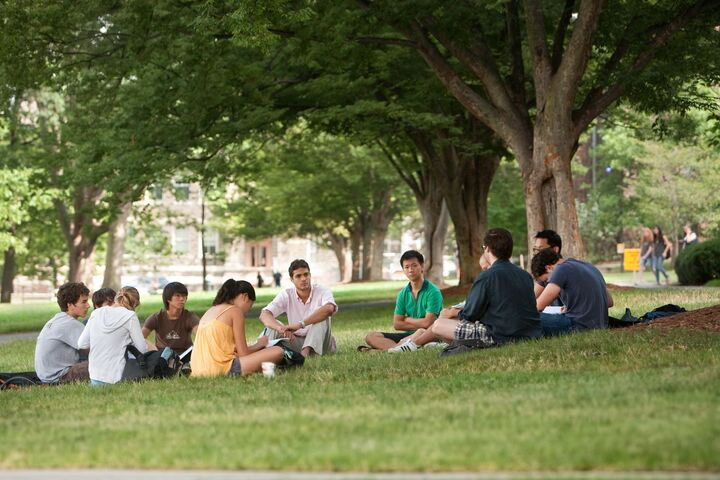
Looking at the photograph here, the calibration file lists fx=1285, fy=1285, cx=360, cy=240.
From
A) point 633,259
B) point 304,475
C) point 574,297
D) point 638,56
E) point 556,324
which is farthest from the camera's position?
point 633,259

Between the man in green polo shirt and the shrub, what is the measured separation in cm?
2082

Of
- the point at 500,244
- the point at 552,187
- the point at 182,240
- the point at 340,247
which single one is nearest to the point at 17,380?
the point at 500,244

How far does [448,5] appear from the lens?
74.8 feet

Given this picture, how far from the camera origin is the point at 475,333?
44.2 ft

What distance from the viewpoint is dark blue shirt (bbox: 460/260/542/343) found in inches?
512

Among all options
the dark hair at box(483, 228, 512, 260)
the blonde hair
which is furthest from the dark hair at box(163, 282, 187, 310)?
the dark hair at box(483, 228, 512, 260)

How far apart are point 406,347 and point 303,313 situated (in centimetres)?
134

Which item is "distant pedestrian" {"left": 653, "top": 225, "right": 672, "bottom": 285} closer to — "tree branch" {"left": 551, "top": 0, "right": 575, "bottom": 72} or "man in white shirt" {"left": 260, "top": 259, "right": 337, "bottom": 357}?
"tree branch" {"left": 551, "top": 0, "right": 575, "bottom": 72}

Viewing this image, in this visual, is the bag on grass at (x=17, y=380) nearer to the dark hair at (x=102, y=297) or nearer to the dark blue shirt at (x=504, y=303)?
the dark hair at (x=102, y=297)

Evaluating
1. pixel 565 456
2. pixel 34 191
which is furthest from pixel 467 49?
pixel 34 191

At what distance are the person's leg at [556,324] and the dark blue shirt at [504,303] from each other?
70 cm

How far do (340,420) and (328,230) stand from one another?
208 ft

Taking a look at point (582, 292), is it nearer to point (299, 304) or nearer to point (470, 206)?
point (299, 304)

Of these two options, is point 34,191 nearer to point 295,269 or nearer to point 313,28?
point 313,28
